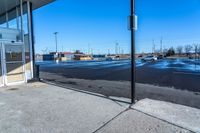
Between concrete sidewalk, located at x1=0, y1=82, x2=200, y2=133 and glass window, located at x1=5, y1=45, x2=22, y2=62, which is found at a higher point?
glass window, located at x1=5, y1=45, x2=22, y2=62

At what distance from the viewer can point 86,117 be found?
4238 millimetres

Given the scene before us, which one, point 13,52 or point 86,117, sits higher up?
point 13,52

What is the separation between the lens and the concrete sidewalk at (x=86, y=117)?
359cm

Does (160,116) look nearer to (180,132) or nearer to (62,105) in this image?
(180,132)

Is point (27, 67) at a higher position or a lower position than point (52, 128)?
higher

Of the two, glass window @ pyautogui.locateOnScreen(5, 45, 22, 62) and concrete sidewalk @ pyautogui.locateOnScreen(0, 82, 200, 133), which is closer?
concrete sidewalk @ pyautogui.locateOnScreen(0, 82, 200, 133)

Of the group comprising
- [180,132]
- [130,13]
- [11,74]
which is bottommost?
[180,132]

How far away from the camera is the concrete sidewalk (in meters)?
3.59

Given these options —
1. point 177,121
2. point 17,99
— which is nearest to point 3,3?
point 17,99

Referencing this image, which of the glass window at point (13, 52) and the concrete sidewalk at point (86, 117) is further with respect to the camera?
the glass window at point (13, 52)

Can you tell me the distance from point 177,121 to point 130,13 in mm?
3362

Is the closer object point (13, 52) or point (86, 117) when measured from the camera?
point (86, 117)

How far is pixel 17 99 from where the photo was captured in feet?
20.0

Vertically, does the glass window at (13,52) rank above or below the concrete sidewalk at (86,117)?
above
